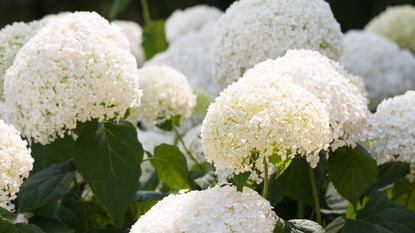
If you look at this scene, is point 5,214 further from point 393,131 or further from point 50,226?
point 393,131

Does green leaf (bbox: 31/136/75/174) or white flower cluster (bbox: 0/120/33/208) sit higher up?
white flower cluster (bbox: 0/120/33/208)

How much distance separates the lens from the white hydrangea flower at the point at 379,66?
11.7 feet

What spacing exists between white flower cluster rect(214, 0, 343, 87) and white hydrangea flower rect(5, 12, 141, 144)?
1.25 ft

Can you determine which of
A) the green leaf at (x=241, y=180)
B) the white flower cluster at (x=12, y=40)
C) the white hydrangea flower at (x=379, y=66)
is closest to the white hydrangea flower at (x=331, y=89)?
the green leaf at (x=241, y=180)

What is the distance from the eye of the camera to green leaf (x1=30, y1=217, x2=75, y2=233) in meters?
1.93

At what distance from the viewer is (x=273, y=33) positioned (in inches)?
86.7

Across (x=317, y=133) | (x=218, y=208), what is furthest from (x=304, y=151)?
(x=218, y=208)

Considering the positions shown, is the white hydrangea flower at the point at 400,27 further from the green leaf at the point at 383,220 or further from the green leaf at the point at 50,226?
the green leaf at the point at 50,226

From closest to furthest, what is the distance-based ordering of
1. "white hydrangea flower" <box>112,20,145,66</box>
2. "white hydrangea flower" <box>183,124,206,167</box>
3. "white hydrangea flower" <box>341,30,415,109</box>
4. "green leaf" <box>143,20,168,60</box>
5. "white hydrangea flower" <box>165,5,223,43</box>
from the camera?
"white hydrangea flower" <box>183,124,206,167</box> → "green leaf" <box>143,20,168,60</box> → "white hydrangea flower" <box>341,30,415,109</box> → "white hydrangea flower" <box>112,20,145,66</box> → "white hydrangea flower" <box>165,5,223,43</box>

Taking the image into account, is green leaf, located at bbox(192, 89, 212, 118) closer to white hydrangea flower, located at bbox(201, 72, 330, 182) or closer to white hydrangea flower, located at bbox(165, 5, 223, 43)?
white hydrangea flower, located at bbox(201, 72, 330, 182)

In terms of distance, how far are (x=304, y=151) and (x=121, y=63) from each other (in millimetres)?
507

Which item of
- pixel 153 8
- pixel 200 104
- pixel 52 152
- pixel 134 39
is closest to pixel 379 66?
pixel 134 39

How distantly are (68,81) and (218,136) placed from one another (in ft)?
1.44

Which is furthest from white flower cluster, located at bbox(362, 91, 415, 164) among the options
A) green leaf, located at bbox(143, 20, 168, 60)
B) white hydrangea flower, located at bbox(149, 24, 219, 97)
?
green leaf, located at bbox(143, 20, 168, 60)
